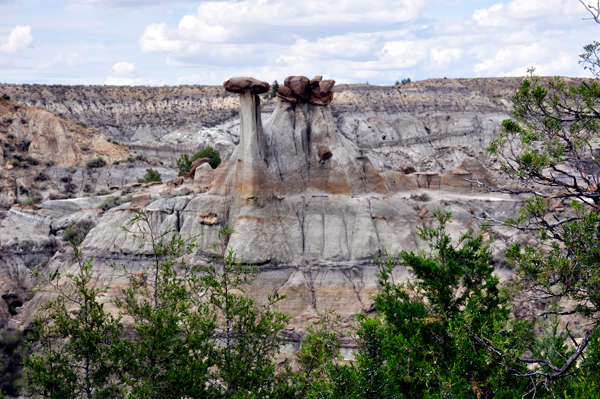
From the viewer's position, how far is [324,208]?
96.3 ft

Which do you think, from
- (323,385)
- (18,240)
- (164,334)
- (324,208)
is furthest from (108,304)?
(323,385)

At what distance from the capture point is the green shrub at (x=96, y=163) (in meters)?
44.7

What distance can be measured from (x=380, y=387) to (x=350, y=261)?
19122 mm

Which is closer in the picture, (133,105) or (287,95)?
(287,95)

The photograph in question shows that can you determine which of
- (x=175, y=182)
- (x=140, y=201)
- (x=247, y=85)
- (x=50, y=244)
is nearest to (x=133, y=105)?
(x=175, y=182)

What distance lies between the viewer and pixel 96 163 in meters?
45.0

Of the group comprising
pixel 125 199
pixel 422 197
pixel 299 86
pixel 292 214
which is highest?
pixel 299 86

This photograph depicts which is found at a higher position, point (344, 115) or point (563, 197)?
point (344, 115)

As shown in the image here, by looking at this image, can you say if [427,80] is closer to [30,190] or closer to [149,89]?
[149,89]

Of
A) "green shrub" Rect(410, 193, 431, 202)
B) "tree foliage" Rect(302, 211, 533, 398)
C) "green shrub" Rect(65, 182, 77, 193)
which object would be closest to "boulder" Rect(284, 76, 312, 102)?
"green shrub" Rect(410, 193, 431, 202)

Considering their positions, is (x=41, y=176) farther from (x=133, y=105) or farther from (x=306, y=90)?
(x=133, y=105)

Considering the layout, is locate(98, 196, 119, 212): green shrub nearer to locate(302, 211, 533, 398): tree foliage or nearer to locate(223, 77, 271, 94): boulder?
locate(223, 77, 271, 94): boulder

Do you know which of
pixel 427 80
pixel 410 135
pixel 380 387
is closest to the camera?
pixel 380 387

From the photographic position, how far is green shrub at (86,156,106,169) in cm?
4472
